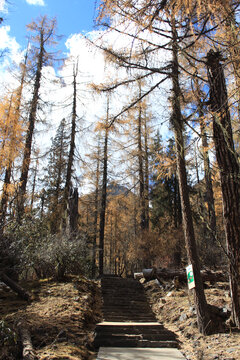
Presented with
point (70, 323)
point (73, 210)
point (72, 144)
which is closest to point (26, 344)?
point (70, 323)

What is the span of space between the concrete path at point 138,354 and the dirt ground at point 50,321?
0.21m

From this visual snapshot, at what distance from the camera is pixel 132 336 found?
4.78 metres

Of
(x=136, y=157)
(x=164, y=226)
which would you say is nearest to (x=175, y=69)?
(x=136, y=157)

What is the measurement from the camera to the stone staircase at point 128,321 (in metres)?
4.62

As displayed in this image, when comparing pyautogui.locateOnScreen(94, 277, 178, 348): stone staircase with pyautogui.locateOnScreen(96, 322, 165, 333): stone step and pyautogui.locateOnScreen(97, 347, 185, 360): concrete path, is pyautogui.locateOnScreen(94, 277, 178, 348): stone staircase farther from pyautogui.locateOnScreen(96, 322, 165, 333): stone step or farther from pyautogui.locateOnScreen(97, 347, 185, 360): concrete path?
pyautogui.locateOnScreen(97, 347, 185, 360): concrete path

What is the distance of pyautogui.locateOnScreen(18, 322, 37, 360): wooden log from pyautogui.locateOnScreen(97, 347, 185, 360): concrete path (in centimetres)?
104

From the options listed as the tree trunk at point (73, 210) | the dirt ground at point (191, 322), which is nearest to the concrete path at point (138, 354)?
the dirt ground at point (191, 322)

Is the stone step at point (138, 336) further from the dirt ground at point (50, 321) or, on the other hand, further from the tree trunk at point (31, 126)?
the tree trunk at point (31, 126)

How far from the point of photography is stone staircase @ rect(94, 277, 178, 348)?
15.2 feet

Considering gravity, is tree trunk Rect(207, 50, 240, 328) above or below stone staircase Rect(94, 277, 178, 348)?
above

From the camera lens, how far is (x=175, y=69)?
5953mm

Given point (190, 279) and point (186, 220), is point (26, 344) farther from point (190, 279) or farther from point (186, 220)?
point (186, 220)

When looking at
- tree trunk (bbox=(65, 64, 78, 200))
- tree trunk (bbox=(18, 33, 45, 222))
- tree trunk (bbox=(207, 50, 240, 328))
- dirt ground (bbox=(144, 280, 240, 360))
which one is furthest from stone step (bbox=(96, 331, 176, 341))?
tree trunk (bbox=(65, 64, 78, 200))

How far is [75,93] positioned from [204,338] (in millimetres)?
13456
